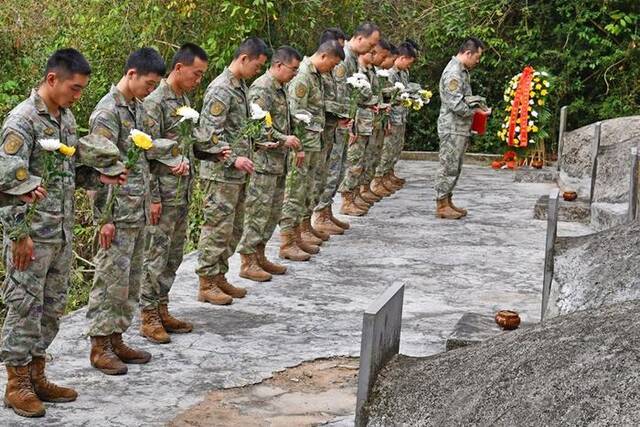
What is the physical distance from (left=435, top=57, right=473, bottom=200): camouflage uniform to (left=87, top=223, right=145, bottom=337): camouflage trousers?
6.08 m

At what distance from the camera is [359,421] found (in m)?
4.23

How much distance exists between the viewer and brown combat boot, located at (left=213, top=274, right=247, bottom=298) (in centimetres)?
801

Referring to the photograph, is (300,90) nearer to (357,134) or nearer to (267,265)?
(267,265)

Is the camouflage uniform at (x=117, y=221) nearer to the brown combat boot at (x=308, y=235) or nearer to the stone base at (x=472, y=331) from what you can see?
the stone base at (x=472, y=331)

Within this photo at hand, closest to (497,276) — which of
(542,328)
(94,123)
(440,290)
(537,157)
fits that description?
(440,290)

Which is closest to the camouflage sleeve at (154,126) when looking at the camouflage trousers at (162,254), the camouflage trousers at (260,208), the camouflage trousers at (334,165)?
the camouflage trousers at (162,254)

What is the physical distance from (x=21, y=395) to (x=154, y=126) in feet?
6.17

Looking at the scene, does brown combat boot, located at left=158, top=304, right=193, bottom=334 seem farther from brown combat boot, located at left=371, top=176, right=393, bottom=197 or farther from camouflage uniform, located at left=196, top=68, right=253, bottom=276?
brown combat boot, located at left=371, top=176, right=393, bottom=197

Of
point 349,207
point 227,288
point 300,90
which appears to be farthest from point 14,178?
point 349,207

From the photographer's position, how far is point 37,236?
5.46 m

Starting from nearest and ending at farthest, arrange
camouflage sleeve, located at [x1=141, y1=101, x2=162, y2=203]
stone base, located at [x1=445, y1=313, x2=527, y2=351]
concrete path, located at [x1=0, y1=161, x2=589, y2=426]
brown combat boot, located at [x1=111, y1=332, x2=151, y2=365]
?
stone base, located at [x1=445, y1=313, x2=527, y2=351]
concrete path, located at [x1=0, y1=161, x2=589, y2=426]
brown combat boot, located at [x1=111, y1=332, x2=151, y2=365]
camouflage sleeve, located at [x1=141, y1=101, x2=162, y2=203]

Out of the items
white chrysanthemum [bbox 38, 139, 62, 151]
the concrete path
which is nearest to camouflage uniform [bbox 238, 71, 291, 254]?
the concrete path

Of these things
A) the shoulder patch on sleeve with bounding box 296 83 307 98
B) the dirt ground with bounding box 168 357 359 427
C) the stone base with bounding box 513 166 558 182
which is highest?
the shoulder patch on sleeve with bounding box 296 83 307 98

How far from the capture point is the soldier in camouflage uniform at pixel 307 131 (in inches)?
372
